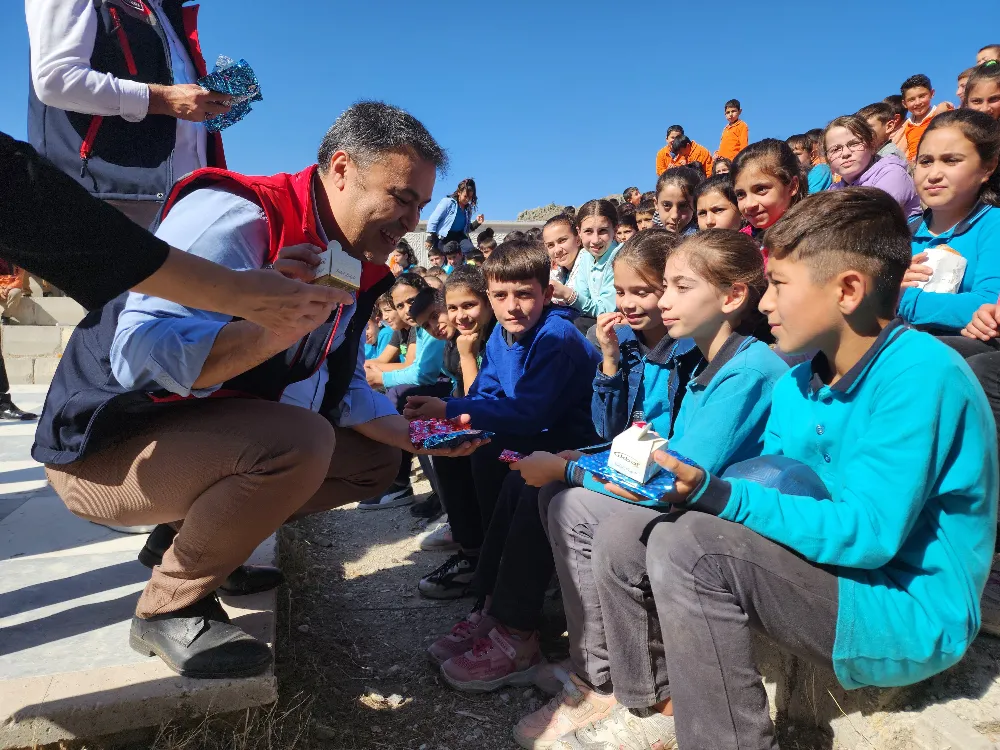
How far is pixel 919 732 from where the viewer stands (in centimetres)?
178

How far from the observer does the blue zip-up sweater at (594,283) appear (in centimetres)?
464

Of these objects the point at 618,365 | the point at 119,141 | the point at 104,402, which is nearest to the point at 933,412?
the point at 618,365

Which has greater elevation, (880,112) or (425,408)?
(880,112)

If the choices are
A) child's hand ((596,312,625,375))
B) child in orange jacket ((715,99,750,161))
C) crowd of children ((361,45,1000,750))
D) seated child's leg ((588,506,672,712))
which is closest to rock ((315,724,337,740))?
crowd of children ((361,45,1000,750))

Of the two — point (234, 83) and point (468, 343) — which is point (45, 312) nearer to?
point (468, 343)

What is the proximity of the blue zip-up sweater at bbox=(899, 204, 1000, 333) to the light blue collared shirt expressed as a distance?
2194 millimetres

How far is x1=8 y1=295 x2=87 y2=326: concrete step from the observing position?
859 centimetres

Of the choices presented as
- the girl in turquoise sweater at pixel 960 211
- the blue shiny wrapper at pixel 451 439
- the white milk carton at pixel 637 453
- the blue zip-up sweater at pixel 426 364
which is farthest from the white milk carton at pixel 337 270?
the blue zip-up sweater at pixel 426 364

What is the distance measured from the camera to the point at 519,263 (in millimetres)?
3227

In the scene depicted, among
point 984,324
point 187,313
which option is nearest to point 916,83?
point 984,324

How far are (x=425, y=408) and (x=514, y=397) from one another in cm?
49

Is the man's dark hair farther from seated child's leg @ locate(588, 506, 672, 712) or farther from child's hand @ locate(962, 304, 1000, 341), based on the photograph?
child's hand @ locate(962, 304, 1000, 341)

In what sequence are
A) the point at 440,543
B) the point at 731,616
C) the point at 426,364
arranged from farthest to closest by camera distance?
1. the point at 426,364
2. the point at 440,543
3. the point at 731,616

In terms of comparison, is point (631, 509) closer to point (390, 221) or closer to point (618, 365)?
point (618, 365)
